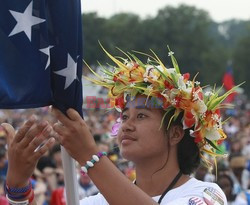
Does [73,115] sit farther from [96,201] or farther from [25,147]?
[96,201]

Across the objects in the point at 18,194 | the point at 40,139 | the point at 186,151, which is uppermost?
the point at 40,139

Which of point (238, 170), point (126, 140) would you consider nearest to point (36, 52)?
point (126, 140)

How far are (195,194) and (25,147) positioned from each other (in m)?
0.83

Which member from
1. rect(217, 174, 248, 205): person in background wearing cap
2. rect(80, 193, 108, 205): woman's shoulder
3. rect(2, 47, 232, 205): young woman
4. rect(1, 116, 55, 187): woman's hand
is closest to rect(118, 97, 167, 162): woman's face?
rect(2, 47, 232, 205): young woman

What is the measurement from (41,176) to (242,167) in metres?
2.66

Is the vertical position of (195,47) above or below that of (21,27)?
below

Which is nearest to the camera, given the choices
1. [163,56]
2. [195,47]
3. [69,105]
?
[69,105]

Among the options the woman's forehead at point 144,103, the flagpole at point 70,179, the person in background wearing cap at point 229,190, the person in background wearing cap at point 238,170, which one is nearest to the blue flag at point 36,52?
the flagpole at point 70,179

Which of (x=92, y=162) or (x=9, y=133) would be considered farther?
(x=9, y=133)

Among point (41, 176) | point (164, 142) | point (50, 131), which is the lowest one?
point (41, 176)

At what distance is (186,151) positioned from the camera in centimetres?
330

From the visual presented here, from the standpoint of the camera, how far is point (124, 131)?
3072mm

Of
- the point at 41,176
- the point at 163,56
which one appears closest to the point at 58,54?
the point at 41,176

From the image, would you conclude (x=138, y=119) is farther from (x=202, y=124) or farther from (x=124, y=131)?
(x=202, y=124)
